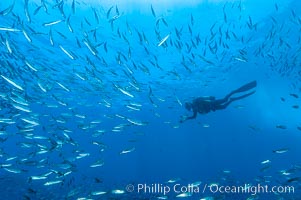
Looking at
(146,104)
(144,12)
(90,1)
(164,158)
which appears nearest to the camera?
(90,1)

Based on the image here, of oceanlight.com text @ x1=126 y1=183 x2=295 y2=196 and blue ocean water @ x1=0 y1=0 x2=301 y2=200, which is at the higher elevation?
blue ocean water @ x1=0 y1=0 x2=301 y2=200

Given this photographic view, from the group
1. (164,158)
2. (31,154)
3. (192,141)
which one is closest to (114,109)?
(192,141)

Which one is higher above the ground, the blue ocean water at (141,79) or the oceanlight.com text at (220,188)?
the blue ocean water at (141,79)

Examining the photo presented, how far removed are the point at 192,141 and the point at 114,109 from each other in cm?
3258

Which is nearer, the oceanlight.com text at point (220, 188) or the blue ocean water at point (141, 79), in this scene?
the blue ocean water at point (141, 79)

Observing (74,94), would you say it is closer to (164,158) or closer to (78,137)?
(78,137)

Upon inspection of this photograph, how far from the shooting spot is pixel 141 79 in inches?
1305

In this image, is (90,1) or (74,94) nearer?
(90,1)

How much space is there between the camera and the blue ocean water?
31.8 ft

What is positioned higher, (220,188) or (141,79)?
(141,79)

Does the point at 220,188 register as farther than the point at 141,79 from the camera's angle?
No

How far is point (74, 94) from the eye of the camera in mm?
37719

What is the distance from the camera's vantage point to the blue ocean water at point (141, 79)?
9.70 m

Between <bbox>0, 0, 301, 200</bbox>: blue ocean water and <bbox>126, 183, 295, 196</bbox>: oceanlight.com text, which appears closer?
<bbox>0, 0, 301, 200</bbox>: blue ocean water
